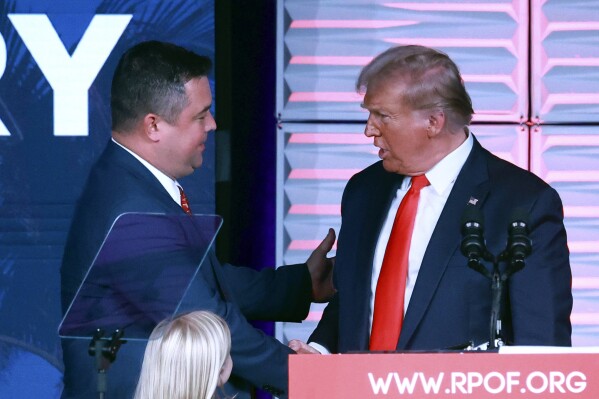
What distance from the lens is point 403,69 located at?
3889 mm

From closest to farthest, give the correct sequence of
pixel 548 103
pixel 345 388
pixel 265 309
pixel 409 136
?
pixel 345 388 → pixel 409 136 → pixel 265 309 → pixel 548 103

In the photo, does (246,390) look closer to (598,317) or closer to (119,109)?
(119,109)

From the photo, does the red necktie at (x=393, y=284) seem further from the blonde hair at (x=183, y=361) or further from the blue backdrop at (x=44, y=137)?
the blue backdrop at (x=44, y=137)

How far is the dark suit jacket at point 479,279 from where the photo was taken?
3.52 m

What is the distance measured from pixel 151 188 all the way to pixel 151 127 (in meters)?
0.27

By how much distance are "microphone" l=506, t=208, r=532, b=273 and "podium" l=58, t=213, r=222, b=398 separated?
80cm

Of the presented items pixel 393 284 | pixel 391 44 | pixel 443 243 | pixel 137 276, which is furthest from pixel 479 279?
pixel 391 44

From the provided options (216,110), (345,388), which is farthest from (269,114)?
(345,388)

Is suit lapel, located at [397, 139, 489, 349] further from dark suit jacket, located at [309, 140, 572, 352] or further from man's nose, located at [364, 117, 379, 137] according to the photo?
man's nose, located at [364, 117, 379, 137]

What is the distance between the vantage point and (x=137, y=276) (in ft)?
10.4

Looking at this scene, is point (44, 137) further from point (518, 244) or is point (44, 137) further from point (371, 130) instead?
point (518, 244)

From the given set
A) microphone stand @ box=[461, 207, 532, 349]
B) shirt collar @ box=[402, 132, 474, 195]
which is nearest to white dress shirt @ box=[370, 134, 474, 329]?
shirt collar @ box=[402, 132, 474, 195]

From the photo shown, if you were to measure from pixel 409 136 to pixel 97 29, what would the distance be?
1690 millimetres

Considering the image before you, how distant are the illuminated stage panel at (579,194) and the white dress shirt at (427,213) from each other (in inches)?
54.7
